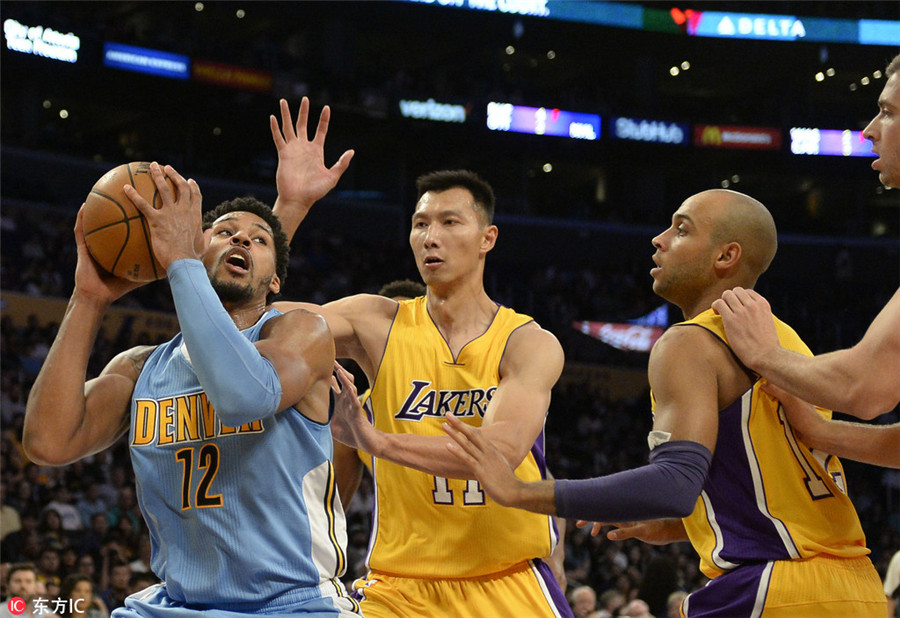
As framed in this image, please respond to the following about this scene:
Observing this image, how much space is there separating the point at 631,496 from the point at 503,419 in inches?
41.1

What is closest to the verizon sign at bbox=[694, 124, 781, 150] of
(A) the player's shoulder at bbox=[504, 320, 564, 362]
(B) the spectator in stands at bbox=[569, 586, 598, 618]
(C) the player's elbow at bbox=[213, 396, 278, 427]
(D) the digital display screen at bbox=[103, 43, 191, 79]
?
(D) the digital display screen at bbox=[103, 43, 191, 79]

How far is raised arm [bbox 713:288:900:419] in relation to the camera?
2893 mm

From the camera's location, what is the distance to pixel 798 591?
3088 millimetres

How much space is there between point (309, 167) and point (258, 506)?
2044mm

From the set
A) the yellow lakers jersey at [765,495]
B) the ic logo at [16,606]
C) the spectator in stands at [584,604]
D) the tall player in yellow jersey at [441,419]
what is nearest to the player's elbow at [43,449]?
the tall player in yellow jersey at [441,419]

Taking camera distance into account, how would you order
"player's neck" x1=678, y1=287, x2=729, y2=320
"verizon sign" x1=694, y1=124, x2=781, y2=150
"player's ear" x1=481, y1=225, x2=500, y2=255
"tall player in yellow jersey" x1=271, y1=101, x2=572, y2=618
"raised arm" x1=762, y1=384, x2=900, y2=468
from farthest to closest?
"verizon sign" x1=694, y1=124, x2=781, y2=150 < "player's ear" x1=481, y1=225, x2=500, y2=255 < "tall player in yellow jersey" x1=271, y1=101, x2=572, y2=618 < "player's neck" x1=678, y1=287, x2=729, y2=320 < "raised arm" x1=762, y1=384, x2=900, y2=468

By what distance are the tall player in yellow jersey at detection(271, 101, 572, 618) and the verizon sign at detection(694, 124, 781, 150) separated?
83.1ft

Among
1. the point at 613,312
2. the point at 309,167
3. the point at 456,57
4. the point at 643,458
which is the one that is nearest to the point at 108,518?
the point at 309,167

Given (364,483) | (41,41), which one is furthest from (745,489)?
(41,41)

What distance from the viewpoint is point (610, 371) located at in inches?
909

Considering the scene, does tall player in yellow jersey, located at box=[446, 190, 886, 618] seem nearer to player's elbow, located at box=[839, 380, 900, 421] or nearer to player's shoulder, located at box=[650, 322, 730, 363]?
player's shoulder, located at box=[650, 322, 730, 363]

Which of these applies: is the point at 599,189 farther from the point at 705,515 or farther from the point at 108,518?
the point at 705,515

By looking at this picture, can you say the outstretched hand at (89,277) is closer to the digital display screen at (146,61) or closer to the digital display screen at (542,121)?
the digital display screen at (146,61)

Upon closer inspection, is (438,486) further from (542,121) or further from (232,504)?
(542,121)
